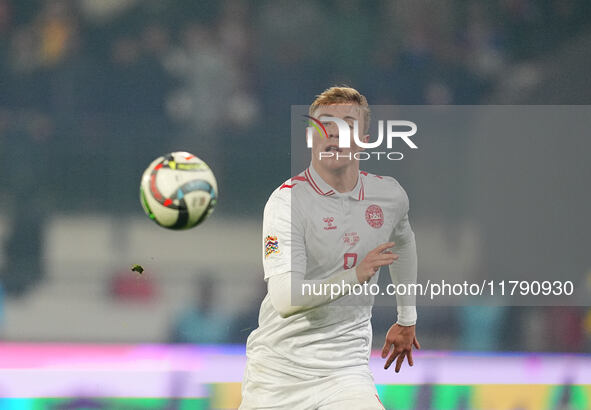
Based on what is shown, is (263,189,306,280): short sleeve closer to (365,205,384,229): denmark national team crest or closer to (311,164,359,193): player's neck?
(311,164,359,193): player's neck

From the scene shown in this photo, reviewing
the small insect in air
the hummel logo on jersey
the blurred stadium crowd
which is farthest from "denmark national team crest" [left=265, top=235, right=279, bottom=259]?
the small insect in air

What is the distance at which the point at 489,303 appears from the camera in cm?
432

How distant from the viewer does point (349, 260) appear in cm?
322

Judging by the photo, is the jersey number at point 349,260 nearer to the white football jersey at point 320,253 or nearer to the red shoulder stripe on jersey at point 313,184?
the white football jersey at point 320,253

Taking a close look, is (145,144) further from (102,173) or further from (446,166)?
(446,166)

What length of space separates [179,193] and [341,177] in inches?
27.6

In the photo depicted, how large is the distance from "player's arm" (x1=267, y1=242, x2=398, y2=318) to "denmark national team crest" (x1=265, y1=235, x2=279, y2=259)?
105 mm

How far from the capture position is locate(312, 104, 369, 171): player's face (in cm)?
331

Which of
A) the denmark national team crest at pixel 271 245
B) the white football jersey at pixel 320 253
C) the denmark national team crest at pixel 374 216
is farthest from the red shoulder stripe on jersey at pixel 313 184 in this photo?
the denmark national team crest at pixel 271 245

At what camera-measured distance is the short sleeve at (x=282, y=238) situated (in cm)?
299

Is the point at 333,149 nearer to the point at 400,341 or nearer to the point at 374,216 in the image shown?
the point at 374,216

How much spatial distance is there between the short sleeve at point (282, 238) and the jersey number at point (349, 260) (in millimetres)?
203

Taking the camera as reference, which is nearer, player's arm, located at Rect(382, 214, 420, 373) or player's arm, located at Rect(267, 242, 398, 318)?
player's arm, located at Rect(267, 242, 398, 318)

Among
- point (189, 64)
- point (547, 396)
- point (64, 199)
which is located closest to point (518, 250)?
point (547, 396)
